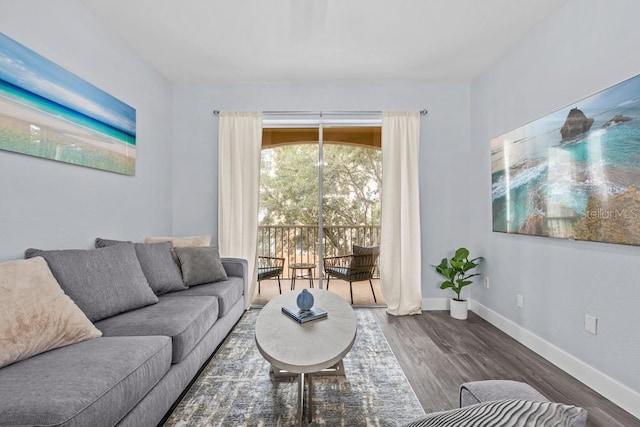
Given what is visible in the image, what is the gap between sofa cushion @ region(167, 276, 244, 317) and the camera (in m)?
2.66

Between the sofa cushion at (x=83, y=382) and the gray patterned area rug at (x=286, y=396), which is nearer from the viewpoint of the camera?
the sofa cushion at (x=83, y=382)

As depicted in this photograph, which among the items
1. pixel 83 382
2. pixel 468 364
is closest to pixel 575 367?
pixel 468 364

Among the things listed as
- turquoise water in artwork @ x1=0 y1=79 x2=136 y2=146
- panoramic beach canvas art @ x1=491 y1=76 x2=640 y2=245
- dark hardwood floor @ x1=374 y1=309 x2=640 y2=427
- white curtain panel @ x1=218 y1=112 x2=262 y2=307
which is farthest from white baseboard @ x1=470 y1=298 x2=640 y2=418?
turquoise water in artwork @ x1=0 y1=79 x2=136 y2=146

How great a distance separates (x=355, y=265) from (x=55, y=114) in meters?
3.19

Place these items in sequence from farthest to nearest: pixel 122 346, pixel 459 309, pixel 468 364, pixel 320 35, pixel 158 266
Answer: pixel 459 309, pixel 320 35, pixel 158 266, pixel 468 364, pixel 122 346

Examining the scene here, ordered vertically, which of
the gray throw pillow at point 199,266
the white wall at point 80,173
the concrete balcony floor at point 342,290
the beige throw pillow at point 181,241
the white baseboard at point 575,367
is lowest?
the white baseboard at point 575,367

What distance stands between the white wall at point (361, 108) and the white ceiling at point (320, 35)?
20cm

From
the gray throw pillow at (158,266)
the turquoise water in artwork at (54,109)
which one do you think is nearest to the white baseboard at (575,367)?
the gray throw pillow at (158,266)

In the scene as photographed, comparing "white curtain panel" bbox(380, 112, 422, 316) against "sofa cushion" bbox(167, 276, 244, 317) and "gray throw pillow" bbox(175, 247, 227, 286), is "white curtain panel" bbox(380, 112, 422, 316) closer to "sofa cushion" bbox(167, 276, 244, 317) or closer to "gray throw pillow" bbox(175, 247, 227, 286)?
"sofa cushion" bbox(167, 276, 244, 317)

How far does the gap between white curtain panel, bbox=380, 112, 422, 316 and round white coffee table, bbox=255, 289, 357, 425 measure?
1.71m

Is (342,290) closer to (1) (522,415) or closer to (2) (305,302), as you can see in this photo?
(2) (305,302)

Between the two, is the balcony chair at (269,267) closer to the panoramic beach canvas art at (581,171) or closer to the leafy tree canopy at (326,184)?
the leafy tree canopy at (326,184)

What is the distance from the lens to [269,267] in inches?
160

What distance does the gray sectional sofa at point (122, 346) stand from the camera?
1.16 metres
